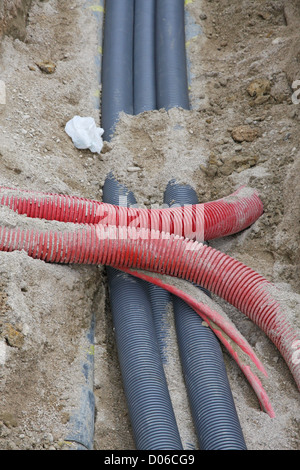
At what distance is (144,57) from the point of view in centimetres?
673

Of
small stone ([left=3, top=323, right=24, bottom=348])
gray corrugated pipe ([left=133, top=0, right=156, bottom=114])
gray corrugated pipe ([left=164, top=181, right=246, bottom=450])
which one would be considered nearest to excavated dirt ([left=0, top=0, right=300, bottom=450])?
small stone ([left=3, top=323, right=24, bottom=348])

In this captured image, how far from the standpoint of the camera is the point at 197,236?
4938 millimetres

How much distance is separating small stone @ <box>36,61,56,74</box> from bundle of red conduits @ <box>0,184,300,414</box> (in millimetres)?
2452

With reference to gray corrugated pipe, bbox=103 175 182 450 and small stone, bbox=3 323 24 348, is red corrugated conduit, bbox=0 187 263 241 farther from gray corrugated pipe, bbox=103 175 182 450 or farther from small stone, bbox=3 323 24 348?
small stone, bbox=3 323 24 348

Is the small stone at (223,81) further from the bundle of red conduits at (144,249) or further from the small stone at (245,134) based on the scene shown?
the bundle of red conduits at (144,249)

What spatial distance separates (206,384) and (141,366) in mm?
500

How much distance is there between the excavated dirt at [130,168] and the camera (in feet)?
12.4

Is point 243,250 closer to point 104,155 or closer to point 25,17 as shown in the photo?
point 104,155

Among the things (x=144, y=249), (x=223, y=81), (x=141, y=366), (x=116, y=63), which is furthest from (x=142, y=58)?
(x=141, y=366)

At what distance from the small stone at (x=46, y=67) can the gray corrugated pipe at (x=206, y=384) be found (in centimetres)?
349

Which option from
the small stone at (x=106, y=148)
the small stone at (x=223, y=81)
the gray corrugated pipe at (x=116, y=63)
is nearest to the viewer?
the small stone at (x=106, y=148)

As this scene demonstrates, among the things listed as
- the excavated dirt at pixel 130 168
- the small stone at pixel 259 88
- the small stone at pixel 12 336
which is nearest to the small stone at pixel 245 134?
the excavated dirt at pixel 130 168

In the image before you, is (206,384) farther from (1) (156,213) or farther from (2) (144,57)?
(2) (144,57)

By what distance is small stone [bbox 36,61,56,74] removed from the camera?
6418 mm
